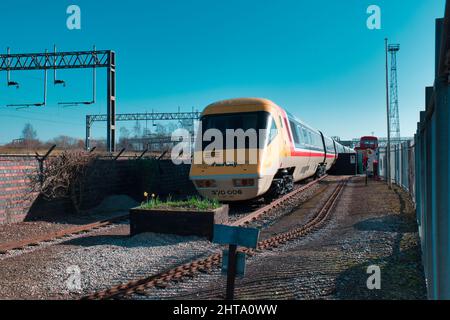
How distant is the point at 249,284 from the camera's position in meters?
5.19

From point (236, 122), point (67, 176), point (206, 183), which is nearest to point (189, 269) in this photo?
point (206, 183)

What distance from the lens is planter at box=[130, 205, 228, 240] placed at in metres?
8.20

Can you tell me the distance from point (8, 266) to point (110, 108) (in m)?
20.3

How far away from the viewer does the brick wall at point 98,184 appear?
32.9ft

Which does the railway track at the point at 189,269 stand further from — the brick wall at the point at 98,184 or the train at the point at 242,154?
the brick wall at the point at 98,184

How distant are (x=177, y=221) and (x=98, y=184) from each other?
585 centimetres

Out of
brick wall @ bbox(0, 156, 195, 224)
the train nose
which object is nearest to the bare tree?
brick wall @ bbox(0, 156, 195, 224)

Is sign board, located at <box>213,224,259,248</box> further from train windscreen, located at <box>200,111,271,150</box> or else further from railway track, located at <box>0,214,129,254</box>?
train windscreen, located at <box>200,111,271,150</box>

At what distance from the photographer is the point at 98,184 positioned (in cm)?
1329

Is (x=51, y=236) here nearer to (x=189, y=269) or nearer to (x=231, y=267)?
(x=189, y=269)

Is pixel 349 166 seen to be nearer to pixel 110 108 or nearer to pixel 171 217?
pixel 110 108

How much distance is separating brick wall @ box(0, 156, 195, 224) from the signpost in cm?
→ 797

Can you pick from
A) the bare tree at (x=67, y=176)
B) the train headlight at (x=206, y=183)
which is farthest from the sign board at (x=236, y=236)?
the bare tree at (x=67, y=176)

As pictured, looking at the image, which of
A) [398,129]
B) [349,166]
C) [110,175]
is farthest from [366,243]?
[398,129]
